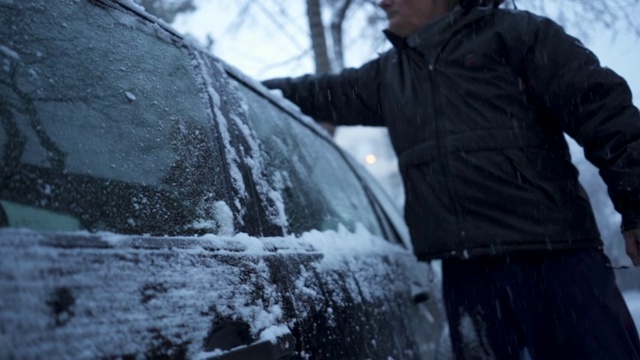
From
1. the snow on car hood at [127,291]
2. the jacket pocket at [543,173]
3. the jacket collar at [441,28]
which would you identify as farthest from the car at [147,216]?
the jacket collar at [441,28]

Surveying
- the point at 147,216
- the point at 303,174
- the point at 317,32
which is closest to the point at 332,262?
the point at 303,174

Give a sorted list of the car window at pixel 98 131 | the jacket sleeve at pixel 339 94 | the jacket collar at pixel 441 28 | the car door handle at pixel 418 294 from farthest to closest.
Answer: the jacket sleeve at pixel 339 94 → the car door handle at pixel 418 294 → the jacket collar at pixel 441 28 → the car window at pixel 98 131

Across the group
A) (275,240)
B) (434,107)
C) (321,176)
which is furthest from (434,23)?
(275,240)

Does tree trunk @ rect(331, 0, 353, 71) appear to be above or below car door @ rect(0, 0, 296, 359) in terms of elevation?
above

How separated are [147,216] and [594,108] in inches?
58.3

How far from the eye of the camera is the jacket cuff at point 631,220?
168 centimetres

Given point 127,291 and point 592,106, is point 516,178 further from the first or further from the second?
point 127,291

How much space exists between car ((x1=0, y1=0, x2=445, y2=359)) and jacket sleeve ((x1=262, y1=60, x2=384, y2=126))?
0.81m

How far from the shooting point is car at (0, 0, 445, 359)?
76cm

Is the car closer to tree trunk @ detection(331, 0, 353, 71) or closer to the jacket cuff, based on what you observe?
the jacket cuff

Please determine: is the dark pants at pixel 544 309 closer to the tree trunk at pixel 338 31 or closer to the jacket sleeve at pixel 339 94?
the jacket sleeve at pixel 339 94

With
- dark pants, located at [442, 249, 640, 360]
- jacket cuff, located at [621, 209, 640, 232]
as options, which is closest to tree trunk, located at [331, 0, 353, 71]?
dark pants, located at [442, 249, 640, 360]

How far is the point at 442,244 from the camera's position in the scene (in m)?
1.95

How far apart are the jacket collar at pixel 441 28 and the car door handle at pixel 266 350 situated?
4.64ft
